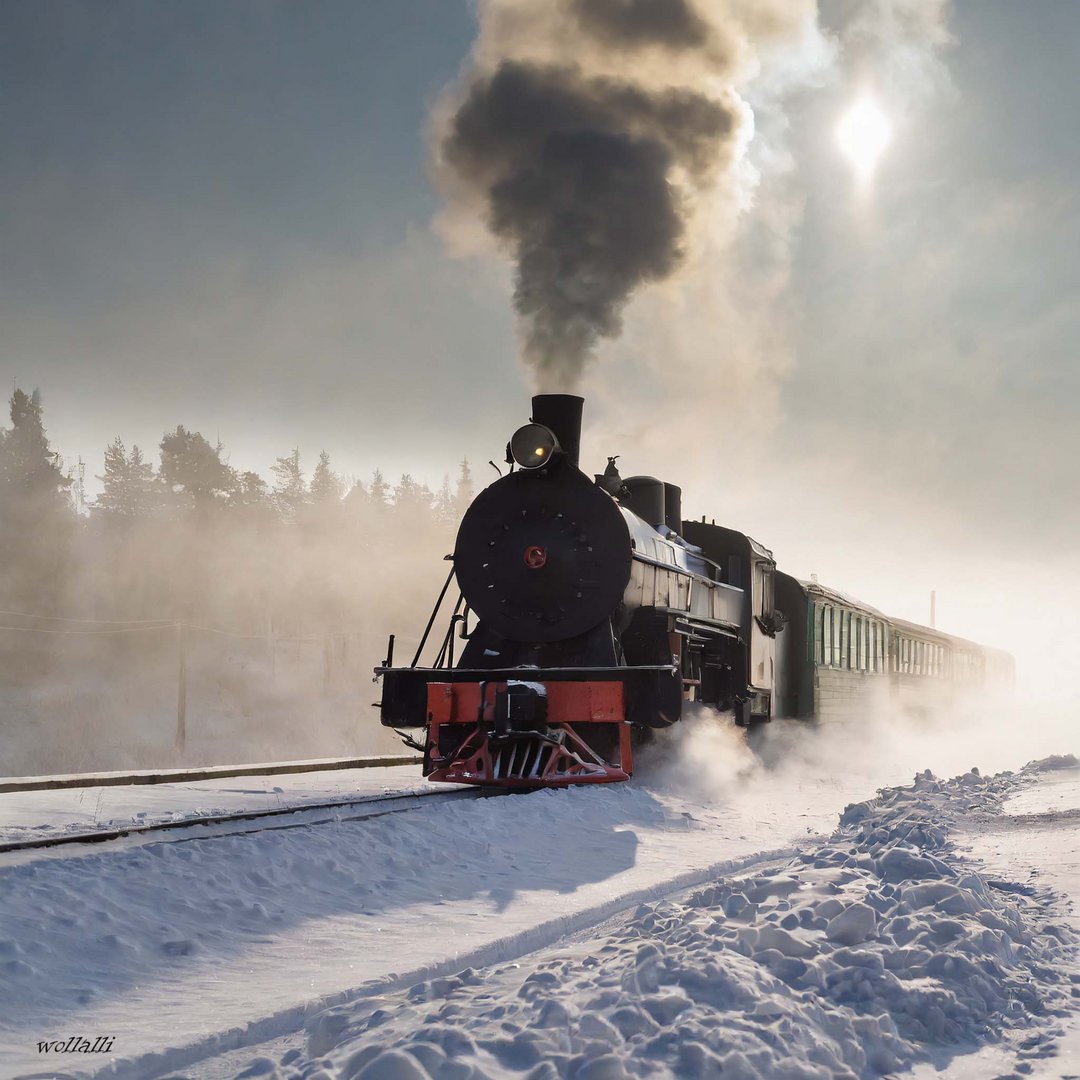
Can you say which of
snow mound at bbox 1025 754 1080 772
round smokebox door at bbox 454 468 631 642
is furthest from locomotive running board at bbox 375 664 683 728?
snow mound at bbox 1025 754 1080 772

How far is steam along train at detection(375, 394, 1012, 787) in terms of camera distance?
32.4ft

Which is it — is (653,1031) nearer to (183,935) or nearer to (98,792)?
(183,935)

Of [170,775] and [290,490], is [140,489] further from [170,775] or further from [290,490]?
[170,775]

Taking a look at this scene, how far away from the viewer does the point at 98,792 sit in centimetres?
1012

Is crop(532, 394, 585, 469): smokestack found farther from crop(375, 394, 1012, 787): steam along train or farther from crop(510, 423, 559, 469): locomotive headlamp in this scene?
crop(510, 423, 559, 469): locomotive headlamp

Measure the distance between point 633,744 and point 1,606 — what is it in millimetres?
38941

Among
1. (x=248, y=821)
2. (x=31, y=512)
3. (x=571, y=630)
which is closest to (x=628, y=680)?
(x=571, y=630)

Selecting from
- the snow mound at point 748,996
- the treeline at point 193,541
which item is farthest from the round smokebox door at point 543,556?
the treeline at point 193,541

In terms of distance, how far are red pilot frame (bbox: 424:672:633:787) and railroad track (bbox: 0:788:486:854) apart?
44cm

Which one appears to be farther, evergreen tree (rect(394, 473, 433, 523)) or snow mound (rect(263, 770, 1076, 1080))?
evergreen tree (rect(394, 473, 433, 523))

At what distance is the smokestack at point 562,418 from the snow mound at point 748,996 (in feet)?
22.5

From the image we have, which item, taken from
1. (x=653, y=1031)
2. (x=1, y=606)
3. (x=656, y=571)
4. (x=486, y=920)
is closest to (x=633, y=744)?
(x=656, y=571)

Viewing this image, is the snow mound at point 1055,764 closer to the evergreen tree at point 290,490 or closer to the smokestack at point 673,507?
the smokestack at point 673,507

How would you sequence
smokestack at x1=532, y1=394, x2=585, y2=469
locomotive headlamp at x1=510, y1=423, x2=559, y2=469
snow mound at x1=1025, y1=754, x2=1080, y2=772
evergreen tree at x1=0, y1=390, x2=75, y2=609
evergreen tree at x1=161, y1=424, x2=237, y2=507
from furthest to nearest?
evergreen tree at x1=161, y1=424, x2=237, y2=507, evergreen tree at x1=0, y1=390, x2=75, y2=609, snow mound at x1=1025, y1=754, x2=1080, y2=772, smokestack at x1=532, y1=394, x2=585, y2=469, locomotive headlamp at x1=510, y1=423, x2=559, y2=469
